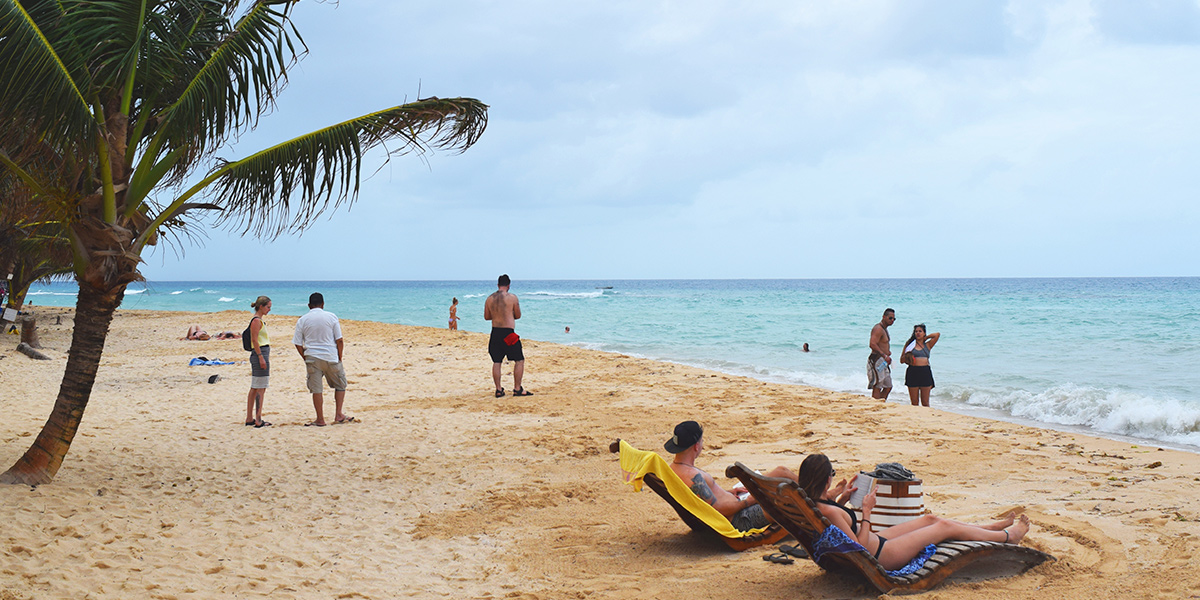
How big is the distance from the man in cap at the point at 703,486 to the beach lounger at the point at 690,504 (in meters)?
0.07

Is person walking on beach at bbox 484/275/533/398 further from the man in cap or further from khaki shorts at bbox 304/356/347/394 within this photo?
the man in cap

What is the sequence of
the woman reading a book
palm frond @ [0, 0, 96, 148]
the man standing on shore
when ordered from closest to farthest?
the woman reading a book
palm frond @ [0, 0, 96, 148]
the man standing on shore

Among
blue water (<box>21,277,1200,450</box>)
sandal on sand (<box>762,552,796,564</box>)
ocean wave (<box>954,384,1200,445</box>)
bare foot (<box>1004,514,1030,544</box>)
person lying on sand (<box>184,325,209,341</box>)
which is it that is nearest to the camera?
bare foot (<box>1004,514,1030,544</box>)

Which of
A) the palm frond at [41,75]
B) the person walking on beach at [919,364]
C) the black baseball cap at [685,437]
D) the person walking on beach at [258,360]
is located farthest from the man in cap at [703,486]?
the person walking on beach at [919,364]

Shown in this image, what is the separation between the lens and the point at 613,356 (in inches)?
642

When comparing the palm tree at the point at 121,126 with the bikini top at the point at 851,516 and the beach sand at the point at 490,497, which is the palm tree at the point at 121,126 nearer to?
the beach sand at the point at 490,497

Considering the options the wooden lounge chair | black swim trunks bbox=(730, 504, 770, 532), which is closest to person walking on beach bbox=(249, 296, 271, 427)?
black swim trunks bbox=(730, 504, 770, 532)

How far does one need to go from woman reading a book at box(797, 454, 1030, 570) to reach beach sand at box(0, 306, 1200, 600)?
0.73 ft

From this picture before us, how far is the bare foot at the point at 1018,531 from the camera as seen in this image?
402 centimetres

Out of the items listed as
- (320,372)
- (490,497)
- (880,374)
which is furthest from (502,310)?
(880,374)

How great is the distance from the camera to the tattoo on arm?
4.61 meters

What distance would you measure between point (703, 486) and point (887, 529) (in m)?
1.12

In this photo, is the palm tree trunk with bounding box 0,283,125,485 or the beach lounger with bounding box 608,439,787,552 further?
the palm tree trunk with bounding box 0,283,125,485

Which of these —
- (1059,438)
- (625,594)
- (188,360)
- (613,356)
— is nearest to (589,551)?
(625,594)
